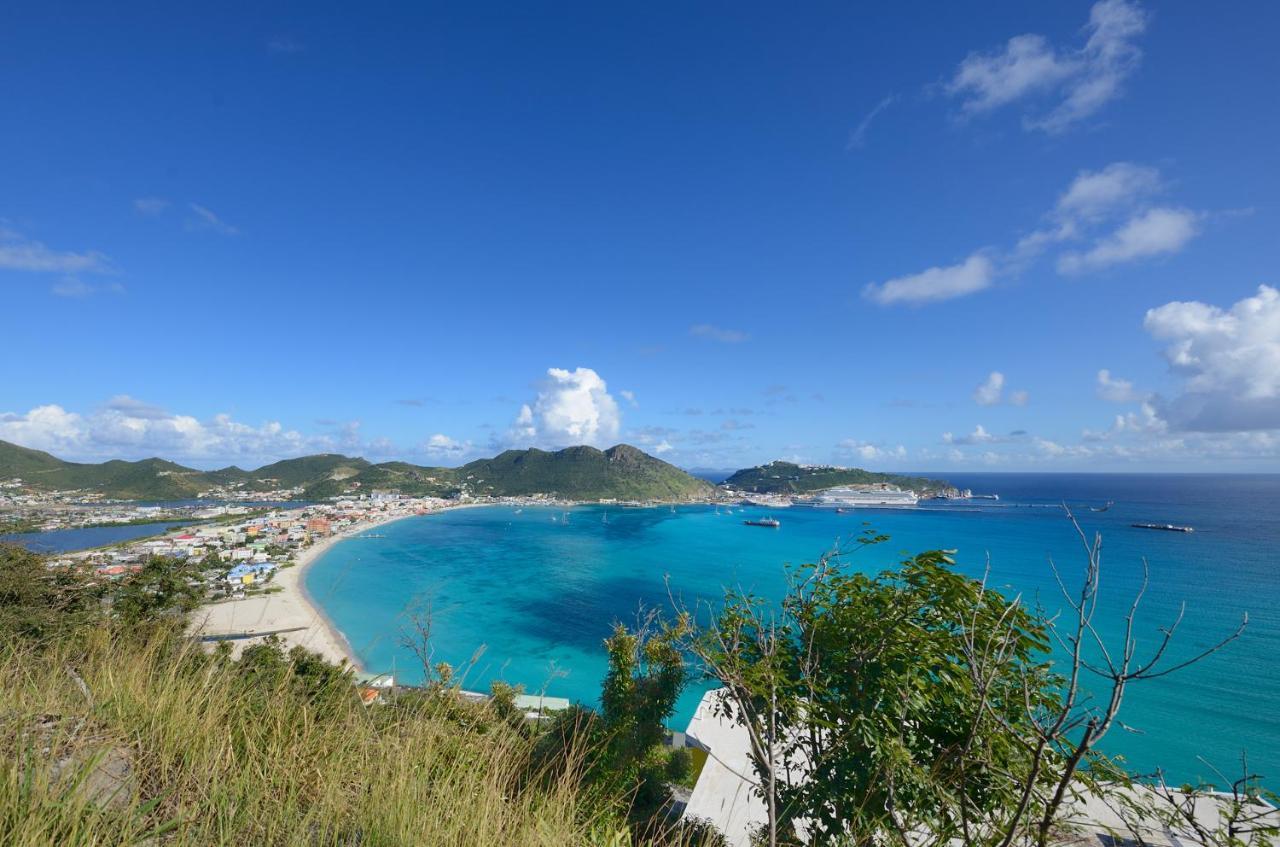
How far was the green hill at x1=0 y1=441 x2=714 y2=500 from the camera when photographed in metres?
81.8

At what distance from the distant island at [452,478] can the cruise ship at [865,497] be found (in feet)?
24.4

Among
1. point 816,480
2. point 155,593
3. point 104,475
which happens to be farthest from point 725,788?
point 104,475

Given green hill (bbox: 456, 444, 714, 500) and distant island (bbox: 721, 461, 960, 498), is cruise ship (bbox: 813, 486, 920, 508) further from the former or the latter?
green hill (bbox: 456, 444, 714, 500)

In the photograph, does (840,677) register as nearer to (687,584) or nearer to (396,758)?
(396,758)

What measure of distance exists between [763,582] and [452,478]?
306 feet

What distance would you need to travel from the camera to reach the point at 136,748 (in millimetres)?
2070

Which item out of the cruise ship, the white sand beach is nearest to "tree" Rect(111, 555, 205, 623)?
the white sand beach

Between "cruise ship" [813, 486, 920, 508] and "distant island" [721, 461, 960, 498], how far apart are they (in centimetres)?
658

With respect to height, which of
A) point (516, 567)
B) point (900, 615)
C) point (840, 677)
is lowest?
point (516, 567)

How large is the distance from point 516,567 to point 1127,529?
59.7 metres

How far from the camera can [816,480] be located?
355 feet

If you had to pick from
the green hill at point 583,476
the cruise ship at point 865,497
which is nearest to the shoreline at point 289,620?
the green hill at point 583,476

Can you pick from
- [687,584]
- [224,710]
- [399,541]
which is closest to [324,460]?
[399,541]

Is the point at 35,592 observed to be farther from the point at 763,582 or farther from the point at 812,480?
the point at 812,480
